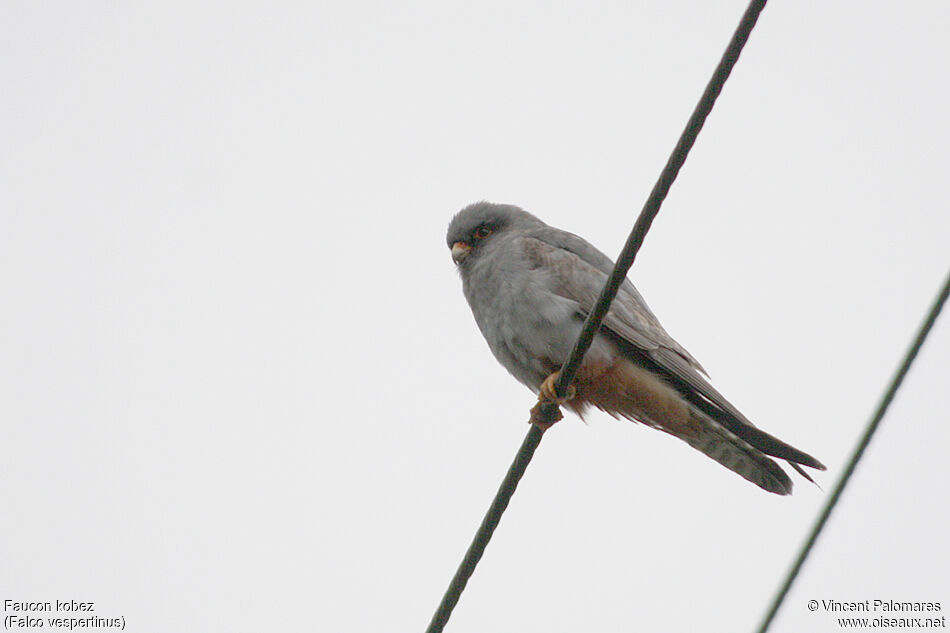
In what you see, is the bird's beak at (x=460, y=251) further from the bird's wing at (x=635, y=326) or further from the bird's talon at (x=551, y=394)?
the bird's talon at (x=551, y=394)

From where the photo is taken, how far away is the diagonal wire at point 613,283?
7.60ft

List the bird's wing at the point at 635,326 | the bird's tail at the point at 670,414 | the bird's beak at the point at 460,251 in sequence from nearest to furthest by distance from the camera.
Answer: the bird's wing at the point at 635,326 < the bird's tail at the point at 670,414 < the bird's beak at the point at 460,251

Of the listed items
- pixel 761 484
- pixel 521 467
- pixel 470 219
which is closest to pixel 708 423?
pixel 761 484

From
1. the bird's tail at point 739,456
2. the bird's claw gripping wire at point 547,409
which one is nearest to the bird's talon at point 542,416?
the bird's claw gripping wire at point 547,409

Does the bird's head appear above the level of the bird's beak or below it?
above

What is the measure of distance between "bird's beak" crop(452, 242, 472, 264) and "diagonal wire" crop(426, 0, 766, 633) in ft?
7.76

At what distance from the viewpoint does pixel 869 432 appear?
187cm

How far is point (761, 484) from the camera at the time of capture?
4.25 metres

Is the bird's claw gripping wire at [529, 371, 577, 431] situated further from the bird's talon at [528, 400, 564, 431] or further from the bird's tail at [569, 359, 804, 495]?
the bird's tail at [569, 359, 804, 495]

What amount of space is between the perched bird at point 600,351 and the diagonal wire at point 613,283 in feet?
3.40

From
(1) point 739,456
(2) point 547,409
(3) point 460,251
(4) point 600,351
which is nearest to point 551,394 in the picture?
(2) point 547,409

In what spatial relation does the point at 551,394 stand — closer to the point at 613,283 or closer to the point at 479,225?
the point at 613,283

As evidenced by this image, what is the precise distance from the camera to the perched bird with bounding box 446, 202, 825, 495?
423 centimetres

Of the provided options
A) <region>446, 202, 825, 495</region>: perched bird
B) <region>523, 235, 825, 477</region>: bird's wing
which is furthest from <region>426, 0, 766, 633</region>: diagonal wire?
<region>523, 235, 825, 477</region>: bird's wing
